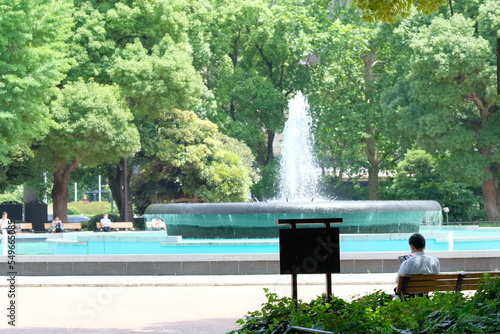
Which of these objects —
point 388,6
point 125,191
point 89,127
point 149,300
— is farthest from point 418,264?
point 125,191

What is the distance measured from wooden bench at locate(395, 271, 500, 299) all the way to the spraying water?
112 feet

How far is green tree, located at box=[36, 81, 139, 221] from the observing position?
41844mm

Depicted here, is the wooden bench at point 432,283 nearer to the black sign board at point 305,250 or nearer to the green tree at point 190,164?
the black sign board at point 305,250

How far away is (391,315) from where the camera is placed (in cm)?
579

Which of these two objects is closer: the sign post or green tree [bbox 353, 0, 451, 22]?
the sign post

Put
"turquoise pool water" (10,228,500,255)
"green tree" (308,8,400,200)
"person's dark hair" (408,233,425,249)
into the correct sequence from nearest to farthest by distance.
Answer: "person's dark hair" (408,233,425,249)
"turquoise pool water" (10,228,500,255)
"green tree" (308,8,400,200)

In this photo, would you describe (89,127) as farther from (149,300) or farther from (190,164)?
(149,300)

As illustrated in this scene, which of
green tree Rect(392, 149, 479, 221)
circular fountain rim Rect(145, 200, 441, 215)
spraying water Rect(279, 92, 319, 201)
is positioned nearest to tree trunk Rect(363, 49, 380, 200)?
green tree Rect(392, 149, 479, 221)

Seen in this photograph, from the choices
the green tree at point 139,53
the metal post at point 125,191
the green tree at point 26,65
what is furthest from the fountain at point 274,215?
the metal post at point 125,191

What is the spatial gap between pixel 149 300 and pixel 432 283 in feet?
21.7

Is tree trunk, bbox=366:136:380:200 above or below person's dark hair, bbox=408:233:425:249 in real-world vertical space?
above

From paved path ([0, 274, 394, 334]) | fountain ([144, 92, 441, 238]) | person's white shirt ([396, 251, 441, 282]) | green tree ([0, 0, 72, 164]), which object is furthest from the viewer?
green tree ([0, 0, 72, 164])

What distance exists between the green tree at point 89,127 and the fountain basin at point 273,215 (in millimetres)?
13900

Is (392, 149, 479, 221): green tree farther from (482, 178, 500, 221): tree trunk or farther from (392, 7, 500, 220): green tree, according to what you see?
(392, 7, 500, 220): green tree
